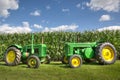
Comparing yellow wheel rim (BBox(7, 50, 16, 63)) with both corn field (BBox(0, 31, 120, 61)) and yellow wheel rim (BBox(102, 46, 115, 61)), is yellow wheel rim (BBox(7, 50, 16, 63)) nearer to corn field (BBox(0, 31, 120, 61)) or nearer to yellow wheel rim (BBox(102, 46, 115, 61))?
corn field (BBox(0, 31, 120, 61))

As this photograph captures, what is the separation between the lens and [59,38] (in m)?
Answer: 22.6

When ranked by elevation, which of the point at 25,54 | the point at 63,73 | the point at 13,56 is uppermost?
the point at 25,54

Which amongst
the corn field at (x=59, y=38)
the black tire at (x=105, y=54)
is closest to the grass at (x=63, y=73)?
the black tire at (x=105, y=54)

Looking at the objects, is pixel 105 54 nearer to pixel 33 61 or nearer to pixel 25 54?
pixel 33 61

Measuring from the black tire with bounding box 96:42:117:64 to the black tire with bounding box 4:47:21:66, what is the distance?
4.68 metres

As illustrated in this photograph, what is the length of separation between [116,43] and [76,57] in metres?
6.93

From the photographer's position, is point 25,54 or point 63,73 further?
point 25,54

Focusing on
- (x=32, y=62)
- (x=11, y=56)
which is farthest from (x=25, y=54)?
(x=32, y=62)

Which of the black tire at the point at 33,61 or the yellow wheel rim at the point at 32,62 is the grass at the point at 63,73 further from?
the yellow wheel rim at the point at 32,62

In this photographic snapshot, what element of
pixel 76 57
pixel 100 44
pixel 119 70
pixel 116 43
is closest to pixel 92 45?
pixel 100 44

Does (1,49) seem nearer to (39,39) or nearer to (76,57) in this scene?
(39,39)

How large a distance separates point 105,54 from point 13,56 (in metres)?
A: 5.53

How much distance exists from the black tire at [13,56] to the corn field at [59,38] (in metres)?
5.02

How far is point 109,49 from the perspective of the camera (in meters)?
16.5
